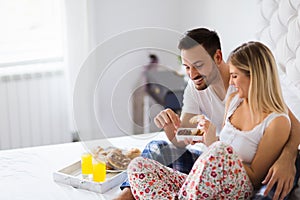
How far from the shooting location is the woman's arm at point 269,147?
70.3 inches

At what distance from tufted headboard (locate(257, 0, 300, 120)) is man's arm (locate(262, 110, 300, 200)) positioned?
480 mm

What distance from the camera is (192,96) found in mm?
2080

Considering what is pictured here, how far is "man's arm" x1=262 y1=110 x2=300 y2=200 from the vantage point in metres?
1.72

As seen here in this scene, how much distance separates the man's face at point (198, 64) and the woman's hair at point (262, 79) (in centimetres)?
13

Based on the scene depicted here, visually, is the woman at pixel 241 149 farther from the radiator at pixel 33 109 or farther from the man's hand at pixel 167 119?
the radiator at pixel 33 109

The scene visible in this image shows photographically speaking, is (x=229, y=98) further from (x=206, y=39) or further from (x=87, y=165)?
(x=87, y=165)

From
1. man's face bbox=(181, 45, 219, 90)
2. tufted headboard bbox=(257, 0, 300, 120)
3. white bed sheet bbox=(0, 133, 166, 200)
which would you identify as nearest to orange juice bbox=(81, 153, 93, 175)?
white bed sheet bbox=(0, 133, 166, 200)

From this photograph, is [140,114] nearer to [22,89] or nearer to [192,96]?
[192,96]

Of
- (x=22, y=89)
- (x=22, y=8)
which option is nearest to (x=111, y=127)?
(x=22, y=89)

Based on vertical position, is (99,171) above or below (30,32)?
below

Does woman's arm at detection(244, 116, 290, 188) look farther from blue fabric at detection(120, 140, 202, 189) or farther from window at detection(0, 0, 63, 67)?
window at detection(0, 0, 63, 67)

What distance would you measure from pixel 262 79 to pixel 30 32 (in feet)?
6.96

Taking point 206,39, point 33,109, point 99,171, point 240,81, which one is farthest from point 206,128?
point 33,109

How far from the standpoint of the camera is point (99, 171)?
2.06 meters
